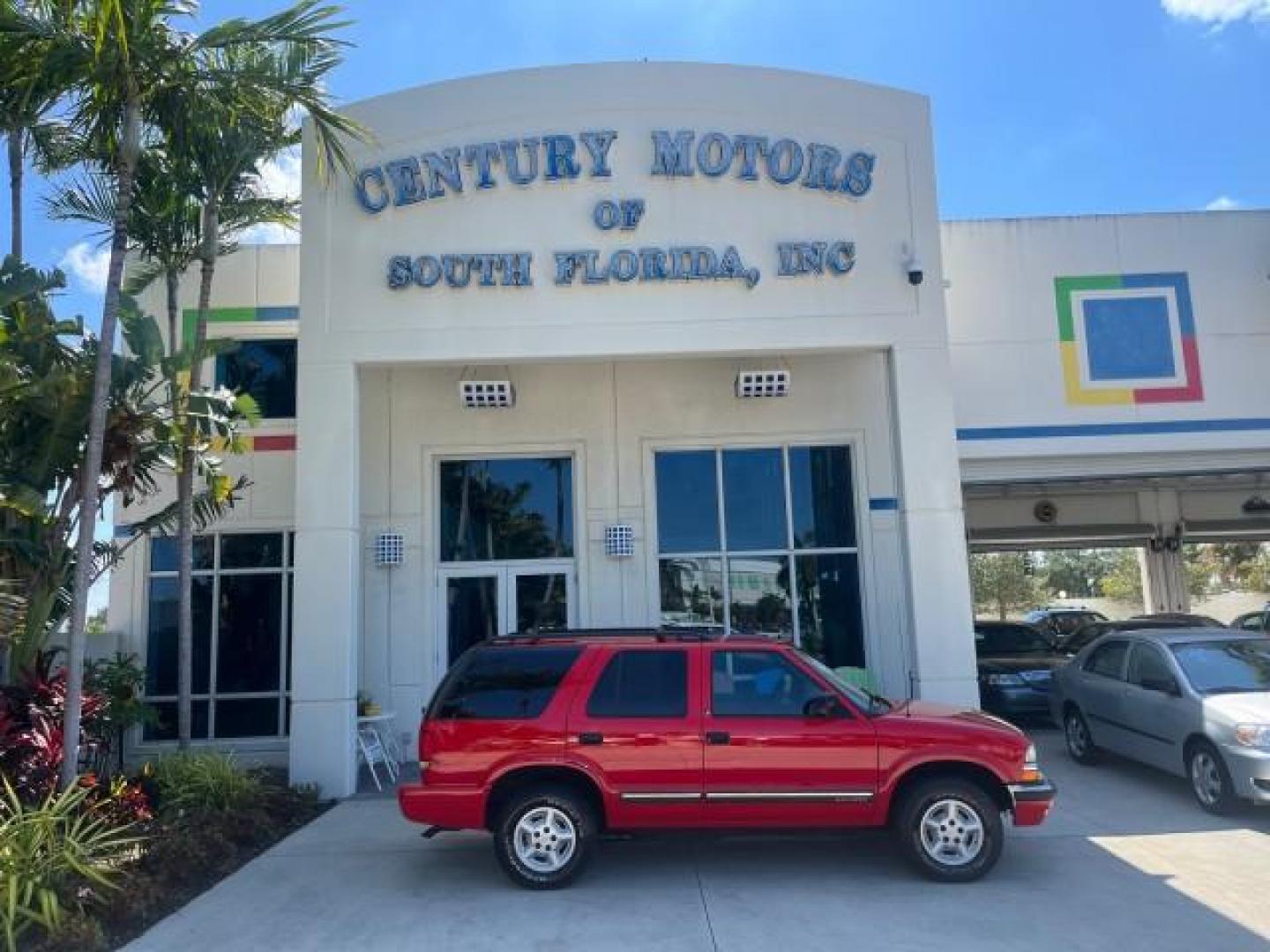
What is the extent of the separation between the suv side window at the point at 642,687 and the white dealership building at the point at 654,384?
14.1 ft

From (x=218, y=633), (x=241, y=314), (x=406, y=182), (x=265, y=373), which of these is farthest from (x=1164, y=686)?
(x=241, y=314)

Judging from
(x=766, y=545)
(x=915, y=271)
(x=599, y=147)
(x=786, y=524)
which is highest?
(x=599, y=147)

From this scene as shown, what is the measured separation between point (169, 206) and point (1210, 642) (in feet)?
39.5

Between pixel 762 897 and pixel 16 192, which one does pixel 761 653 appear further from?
pixel 16 192

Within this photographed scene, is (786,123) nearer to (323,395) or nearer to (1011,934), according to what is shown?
(323,395)

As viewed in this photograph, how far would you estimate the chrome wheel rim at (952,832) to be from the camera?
695 centimetres

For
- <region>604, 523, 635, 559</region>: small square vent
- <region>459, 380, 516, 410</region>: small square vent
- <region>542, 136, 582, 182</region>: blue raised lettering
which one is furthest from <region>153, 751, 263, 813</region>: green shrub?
<region>542, 136, 582, 182</region>: blue raised lettering

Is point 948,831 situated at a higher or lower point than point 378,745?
lower

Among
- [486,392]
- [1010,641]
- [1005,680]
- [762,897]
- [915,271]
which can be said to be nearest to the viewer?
[762,897]

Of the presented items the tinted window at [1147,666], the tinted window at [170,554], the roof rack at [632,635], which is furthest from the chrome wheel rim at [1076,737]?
the tinted window at [170,554]

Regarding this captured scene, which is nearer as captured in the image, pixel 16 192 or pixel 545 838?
pixel 545 838

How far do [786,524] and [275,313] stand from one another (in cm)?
751

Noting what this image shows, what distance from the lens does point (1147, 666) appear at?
1002 cm

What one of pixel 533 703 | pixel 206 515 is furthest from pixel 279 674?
pixel 533 703
